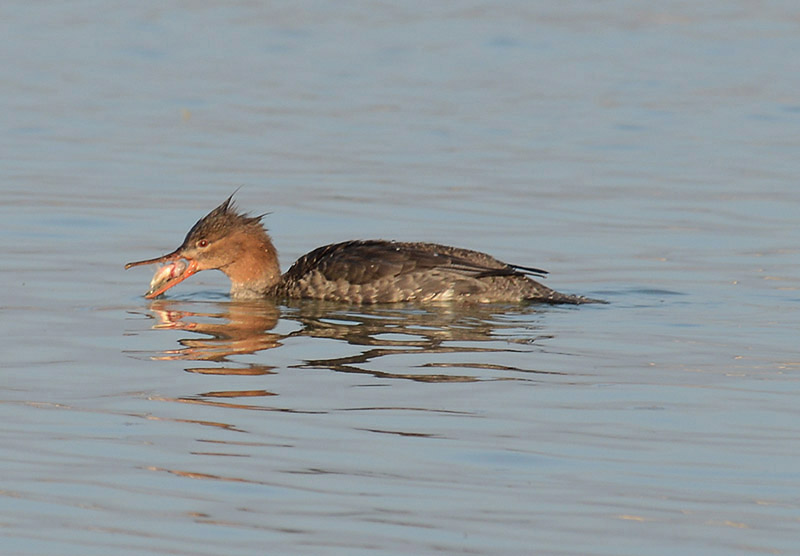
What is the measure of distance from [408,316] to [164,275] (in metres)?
2.10

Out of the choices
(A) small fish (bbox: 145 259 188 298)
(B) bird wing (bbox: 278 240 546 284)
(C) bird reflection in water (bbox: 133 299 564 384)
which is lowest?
(C) bird reflection in water (bbox: 133 299 564 384)

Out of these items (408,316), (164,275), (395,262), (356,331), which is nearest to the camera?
(356,331)

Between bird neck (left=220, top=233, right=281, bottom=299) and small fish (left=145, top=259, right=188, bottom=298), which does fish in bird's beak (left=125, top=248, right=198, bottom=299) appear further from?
bird neck (left=220, top=233, right=281, bottom=299)

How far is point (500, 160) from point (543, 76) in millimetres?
6866

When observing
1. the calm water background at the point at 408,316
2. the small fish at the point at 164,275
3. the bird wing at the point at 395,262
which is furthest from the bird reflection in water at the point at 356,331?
the bird wing at the point at 395,262

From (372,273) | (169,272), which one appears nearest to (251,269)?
(169,272)

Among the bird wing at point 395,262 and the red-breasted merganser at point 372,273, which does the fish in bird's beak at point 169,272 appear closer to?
the red-breasted merganser at point 372,273

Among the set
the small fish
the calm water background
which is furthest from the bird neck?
the small fish

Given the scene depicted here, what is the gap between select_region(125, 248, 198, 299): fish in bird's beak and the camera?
1238 centimetres

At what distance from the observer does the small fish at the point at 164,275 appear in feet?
40.6

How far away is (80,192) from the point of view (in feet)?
54.1

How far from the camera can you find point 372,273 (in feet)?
40.3

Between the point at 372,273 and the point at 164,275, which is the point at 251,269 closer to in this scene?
the point at 164,275

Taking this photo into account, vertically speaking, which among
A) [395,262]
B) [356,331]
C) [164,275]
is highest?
[395,262]
